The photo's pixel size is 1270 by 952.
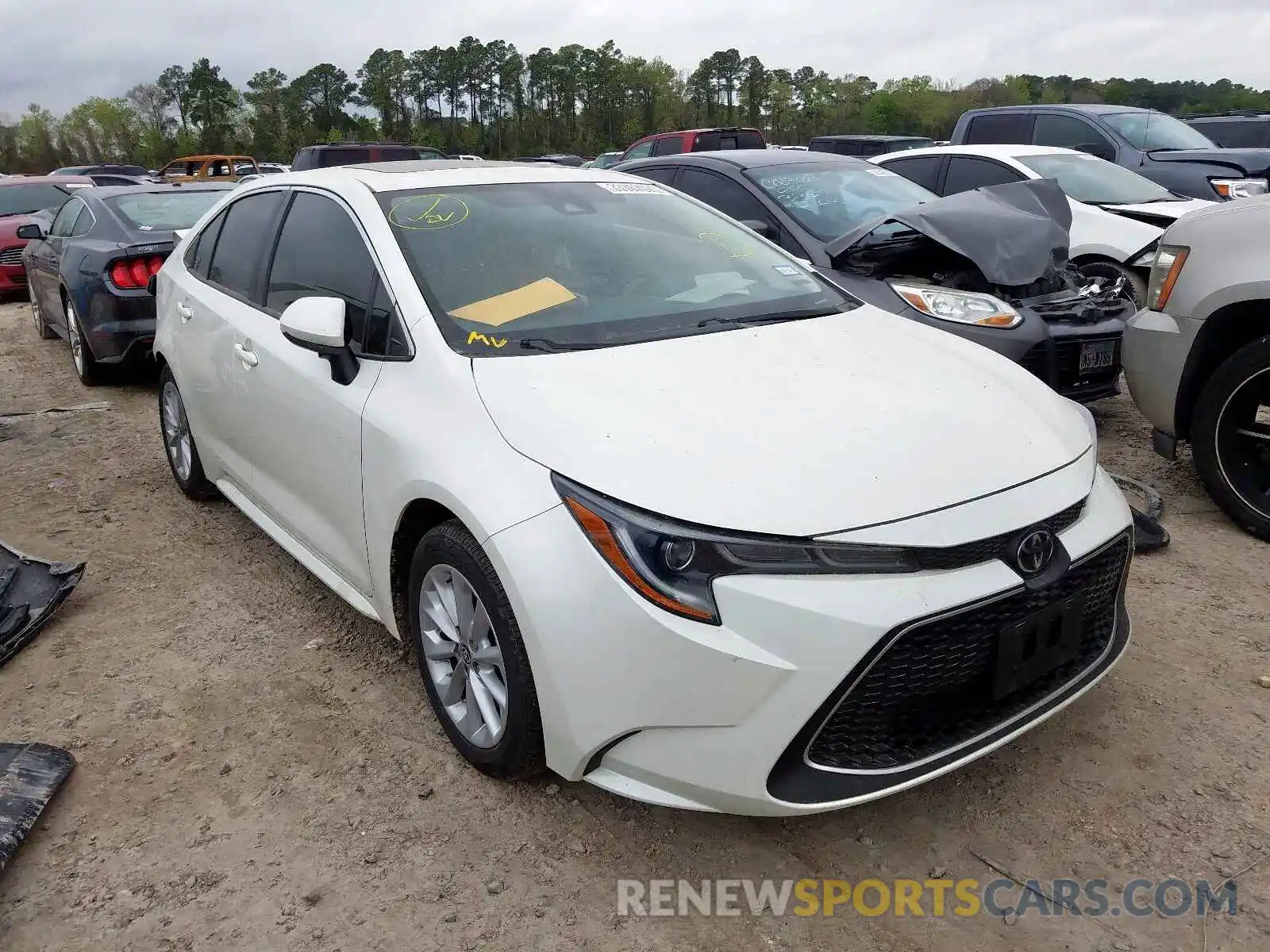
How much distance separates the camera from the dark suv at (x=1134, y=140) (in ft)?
30.7

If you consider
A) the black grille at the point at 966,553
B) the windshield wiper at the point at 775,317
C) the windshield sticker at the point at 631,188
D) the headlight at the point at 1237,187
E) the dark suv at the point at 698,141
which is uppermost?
the dark suv at the point at 698,141

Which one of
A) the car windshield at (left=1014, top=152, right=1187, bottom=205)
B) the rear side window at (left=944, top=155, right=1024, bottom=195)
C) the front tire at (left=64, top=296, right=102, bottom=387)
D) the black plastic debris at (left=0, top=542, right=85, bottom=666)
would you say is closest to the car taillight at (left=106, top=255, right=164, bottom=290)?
the front tire at (left=64, top=296, right=102, bottom=387)

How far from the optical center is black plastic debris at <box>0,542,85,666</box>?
3486mm

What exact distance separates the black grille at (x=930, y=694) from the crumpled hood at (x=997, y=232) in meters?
3.28

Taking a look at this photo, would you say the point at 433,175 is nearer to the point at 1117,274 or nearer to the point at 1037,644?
the point at 1037,644

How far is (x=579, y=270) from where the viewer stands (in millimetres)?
3146

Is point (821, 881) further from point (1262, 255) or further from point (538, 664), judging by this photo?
point (1262, 255)

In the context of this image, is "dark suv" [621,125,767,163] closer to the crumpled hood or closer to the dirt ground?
the crumpled hood

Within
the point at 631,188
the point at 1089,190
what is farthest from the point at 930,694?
the point at 1089,190

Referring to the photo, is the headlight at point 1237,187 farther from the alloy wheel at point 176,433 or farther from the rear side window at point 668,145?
the rear side window at point 668,145

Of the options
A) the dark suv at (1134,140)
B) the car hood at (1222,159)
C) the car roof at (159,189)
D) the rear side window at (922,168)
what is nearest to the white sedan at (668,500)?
the car roof at (159,189)

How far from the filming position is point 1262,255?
12.7 ft

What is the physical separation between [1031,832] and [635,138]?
69.9 metres

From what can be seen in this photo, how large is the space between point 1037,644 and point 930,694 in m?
0.31
